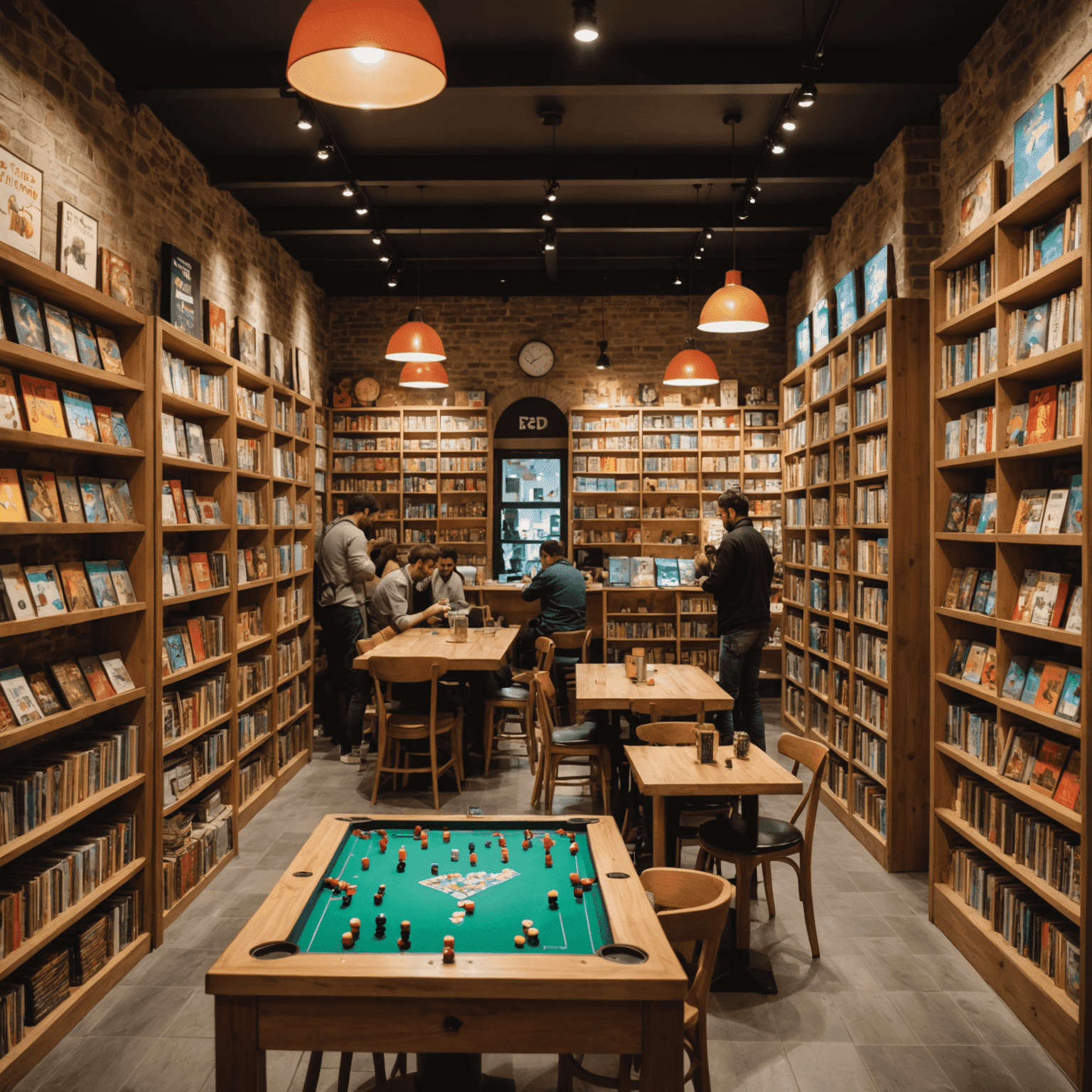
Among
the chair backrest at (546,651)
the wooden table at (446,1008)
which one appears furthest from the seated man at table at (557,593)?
the wooden table at (446,1008)

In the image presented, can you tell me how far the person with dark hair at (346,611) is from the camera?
265 inches

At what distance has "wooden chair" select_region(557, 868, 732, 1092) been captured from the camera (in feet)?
6.74

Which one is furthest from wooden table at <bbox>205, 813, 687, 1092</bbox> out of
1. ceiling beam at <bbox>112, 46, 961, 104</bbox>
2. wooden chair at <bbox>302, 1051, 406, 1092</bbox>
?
ceiling beam at <bbox>112, 46, 961, 104</bbox>

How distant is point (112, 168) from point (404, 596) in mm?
3828

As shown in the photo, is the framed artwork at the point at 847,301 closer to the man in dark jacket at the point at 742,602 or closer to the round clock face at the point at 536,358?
the man in dark jacket at the point at 742,602

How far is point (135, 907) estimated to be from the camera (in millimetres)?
3609

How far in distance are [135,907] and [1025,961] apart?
3.76 metres

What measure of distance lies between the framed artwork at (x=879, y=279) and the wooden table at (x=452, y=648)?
137 inches

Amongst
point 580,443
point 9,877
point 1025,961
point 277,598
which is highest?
point 580,443

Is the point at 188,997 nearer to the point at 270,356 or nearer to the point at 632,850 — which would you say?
the point at 632,850

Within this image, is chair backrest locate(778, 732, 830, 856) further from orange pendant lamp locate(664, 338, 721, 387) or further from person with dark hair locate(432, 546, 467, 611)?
orange pendant lamp locate(664, 338, 721, 387)

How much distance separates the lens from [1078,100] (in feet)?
11.1

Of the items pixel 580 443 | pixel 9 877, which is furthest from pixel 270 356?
pixel 9 877

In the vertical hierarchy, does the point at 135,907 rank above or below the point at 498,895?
below
